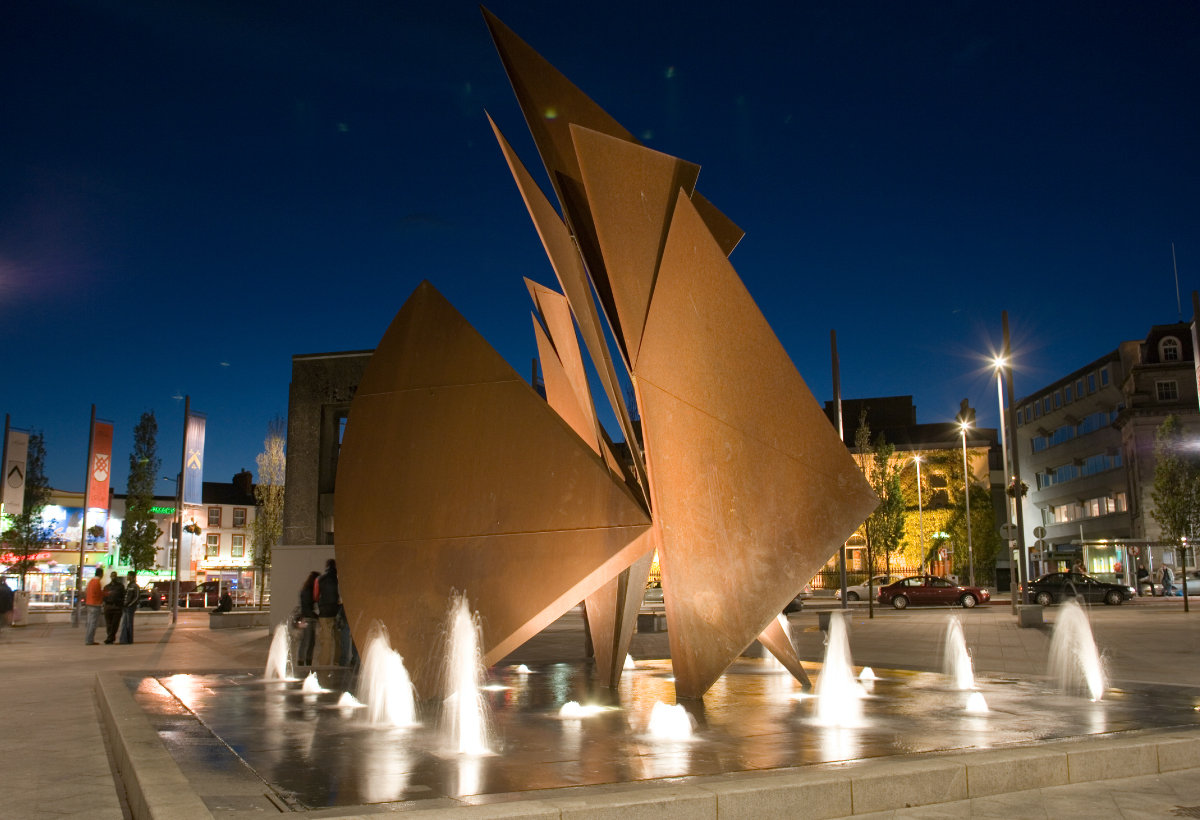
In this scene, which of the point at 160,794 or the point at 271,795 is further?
Answer: the point at 271,795

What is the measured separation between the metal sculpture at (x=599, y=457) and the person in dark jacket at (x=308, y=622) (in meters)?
4.55

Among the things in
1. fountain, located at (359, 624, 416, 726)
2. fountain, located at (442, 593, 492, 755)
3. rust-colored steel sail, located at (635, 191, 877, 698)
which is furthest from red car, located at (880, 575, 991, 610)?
fountain, located at (359, 624, 416, 726)

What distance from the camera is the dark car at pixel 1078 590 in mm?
34844

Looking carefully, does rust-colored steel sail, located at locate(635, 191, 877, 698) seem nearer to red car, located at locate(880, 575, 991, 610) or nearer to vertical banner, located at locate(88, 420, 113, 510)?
red car, located at locate(880, 575, 991, 610)

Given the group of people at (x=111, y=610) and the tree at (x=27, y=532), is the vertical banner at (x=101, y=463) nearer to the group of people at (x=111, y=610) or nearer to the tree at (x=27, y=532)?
the tree at (x=27, y=532)

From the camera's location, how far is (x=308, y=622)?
1480cm

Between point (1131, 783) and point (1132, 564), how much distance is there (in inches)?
2131

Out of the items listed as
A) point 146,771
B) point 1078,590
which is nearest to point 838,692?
point 146,771

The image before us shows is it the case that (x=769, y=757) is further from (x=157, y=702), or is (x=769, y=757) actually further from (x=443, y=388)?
(x=157, y=702)

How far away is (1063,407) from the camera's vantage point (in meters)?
66.0

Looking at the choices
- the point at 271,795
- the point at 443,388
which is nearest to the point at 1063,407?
the point at 443,388

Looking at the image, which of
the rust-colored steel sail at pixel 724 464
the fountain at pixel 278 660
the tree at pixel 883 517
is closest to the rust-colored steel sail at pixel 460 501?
the rust-colored steel sail at pixel 724 464

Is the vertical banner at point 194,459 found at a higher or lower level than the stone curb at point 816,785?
higher

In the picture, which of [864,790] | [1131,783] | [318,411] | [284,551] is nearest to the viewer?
[864,790]
